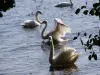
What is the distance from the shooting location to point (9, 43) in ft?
49.5

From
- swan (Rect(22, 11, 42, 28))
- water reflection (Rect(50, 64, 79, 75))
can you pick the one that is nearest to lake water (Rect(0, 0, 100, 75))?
water reflection (Rect(50, 64, 79, 75))

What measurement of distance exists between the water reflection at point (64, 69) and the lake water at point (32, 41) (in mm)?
29

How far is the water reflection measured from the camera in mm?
11602

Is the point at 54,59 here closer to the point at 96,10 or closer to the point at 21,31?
the point at 21,31

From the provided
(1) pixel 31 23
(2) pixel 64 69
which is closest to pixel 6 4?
(2) pixel 64 69

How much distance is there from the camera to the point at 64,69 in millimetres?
12094

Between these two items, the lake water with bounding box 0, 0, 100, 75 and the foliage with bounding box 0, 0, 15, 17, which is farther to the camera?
the lake water with bounding box 0, 0, 100, 75

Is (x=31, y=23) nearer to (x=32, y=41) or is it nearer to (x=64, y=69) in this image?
(x=32, y=41)

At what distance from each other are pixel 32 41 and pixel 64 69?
3.93 m

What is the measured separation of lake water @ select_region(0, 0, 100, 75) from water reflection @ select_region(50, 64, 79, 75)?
0.03 metres

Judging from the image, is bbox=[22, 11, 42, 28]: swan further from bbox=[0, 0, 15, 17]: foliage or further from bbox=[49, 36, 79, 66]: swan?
bbox=[0, 0, 15, 17]: foliage

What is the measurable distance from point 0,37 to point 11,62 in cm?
403

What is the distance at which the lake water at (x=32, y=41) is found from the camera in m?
11.6

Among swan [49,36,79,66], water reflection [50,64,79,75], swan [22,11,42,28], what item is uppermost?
swan [49,36,79,66]
